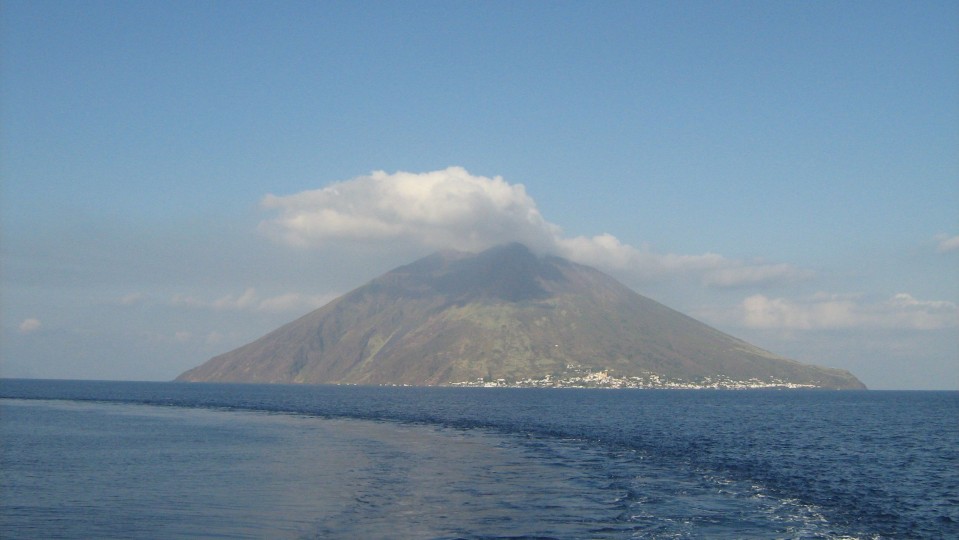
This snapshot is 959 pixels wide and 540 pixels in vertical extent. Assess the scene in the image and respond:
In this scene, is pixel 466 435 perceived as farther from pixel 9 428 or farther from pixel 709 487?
pixel 9 428

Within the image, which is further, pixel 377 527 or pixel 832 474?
pixel 832 474

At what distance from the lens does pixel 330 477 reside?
60.9 metres

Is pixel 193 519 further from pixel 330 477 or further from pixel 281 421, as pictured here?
pixel 281 421

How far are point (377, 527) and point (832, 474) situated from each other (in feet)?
144

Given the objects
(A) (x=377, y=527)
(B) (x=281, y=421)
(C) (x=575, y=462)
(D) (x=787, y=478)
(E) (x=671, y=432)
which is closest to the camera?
(A) (x=377, y=527)

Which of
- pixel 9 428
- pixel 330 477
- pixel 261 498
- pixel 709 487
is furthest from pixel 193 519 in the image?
pixel 9 428

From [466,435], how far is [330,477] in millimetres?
46160

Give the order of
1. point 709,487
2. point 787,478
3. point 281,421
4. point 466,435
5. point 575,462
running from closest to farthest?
point 709,487 < point 787,478 < point 575,462 < point 466,435 < point 281,421

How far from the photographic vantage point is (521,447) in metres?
88.9

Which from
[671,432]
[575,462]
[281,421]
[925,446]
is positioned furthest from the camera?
[281,421]

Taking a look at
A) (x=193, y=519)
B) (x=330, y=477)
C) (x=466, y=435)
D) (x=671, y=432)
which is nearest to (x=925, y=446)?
(x=671, y=432)

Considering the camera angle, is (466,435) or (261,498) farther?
(466,435)

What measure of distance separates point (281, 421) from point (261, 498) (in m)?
88.7

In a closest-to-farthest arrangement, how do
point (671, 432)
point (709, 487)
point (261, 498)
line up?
point (261, 498)
point (709, 487)
point (671, 432)
